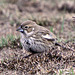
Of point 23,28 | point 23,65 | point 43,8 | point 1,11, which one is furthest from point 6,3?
point 23,65

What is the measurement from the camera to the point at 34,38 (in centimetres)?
521

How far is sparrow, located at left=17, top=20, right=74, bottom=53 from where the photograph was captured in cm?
512

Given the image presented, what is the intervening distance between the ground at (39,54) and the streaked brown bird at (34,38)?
193 mm

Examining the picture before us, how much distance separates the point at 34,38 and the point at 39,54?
413 mm

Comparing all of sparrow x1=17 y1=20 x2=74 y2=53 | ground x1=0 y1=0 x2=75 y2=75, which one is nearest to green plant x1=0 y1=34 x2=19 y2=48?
ground x1=0 y1=0 x2=75 y2=75

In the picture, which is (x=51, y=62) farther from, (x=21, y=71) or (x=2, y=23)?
(x=2, y=23)

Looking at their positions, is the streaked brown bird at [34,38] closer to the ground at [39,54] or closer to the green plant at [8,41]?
the ground at [39,54]

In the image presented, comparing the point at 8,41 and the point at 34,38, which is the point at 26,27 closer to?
the point at 34,38

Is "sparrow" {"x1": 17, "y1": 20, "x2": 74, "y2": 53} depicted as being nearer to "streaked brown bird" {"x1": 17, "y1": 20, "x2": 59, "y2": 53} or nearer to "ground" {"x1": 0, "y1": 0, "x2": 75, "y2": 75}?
"streaked brown bird" {"x1": 17, "y1": 20, "x2": 59, "y2": 53}

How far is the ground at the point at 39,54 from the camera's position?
15.9 ft

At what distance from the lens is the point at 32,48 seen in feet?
16.7

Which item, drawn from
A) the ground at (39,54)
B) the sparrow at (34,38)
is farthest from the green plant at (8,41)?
the sparrow at (34,38)

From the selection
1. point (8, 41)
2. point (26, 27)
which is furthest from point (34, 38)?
point (8, 41)

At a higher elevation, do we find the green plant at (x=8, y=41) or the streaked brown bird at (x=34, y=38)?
the streaked brown bird at (x=34, y=38)
